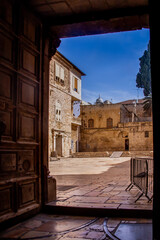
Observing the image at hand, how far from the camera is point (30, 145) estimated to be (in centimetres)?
470

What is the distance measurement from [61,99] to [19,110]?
25.3m

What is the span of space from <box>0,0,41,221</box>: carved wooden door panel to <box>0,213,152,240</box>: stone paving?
10.8 inches

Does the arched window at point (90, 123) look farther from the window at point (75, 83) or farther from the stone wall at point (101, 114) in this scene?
the window at point (75, 83)

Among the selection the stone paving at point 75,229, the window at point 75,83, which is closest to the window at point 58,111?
the window at point 75,83

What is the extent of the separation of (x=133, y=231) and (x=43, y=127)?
2478 millimetres

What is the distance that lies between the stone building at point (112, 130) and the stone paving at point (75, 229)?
117 ft

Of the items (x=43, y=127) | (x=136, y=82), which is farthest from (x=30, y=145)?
(x=136, y=82)

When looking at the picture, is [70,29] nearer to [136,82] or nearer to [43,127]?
[43,127]

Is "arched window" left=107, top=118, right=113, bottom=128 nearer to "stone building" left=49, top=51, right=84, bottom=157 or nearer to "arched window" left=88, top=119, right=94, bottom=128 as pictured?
"arched window" left=88, top=119, right=94, bottom=128

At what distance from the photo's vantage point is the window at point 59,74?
92.0ft

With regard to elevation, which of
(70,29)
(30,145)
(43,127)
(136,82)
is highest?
(136,82)

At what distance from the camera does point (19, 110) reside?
4406 millimetres

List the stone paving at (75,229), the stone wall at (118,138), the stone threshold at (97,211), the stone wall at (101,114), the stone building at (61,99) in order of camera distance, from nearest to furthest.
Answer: the stone paving at (75,229), the stone threshold at (97,211), the stone building at (61,99), the stone wall at (118,138), the stone wall at (101,114)

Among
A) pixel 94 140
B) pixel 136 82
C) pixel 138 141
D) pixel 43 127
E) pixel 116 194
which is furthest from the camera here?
pixel 136 82
